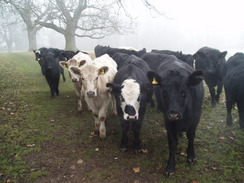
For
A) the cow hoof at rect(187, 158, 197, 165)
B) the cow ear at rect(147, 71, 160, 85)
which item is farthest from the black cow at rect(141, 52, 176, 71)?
the cow hoof at rect(187, 158, 197, 165)

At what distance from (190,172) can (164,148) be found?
0.99m

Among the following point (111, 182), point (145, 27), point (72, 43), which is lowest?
point (111, 182)

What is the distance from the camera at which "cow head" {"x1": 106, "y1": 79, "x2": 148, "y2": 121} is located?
4.25 metres

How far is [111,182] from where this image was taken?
392 cm

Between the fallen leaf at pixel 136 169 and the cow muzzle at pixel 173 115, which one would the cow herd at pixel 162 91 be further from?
the fallen leaf at pixel 136 169

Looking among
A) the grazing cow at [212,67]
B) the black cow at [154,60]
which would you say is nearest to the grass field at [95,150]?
the grazing cow at [212,67]

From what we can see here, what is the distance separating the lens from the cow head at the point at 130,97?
167 inches

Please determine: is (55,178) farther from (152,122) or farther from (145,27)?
(145,27)

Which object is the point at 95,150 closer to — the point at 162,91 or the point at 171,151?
the point at 171,151

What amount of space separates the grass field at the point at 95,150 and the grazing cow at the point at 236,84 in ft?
2.36

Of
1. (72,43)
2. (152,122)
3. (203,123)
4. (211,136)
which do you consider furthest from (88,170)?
(72,43)

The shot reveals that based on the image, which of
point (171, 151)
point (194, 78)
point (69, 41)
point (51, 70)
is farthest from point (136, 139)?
point (69, 41)

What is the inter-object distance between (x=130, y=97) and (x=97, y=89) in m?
1.27

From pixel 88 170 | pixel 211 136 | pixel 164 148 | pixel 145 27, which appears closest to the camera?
pixel 88 170
